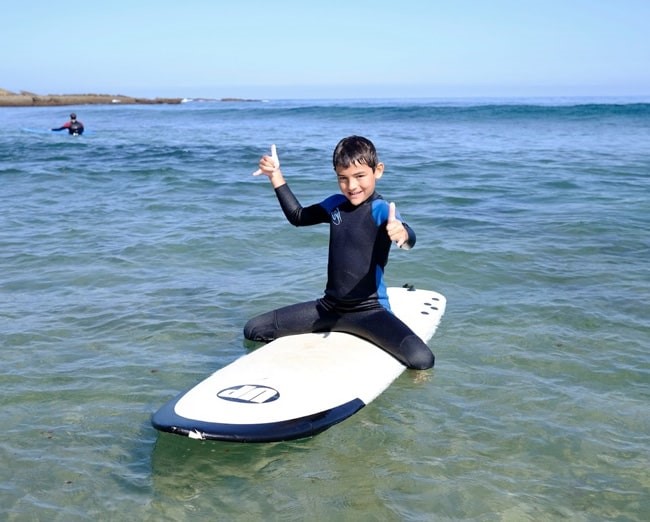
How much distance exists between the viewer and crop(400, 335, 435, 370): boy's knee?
517cm

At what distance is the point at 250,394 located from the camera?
425 centimetres

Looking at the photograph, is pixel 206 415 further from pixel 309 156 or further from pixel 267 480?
pixel 309 156

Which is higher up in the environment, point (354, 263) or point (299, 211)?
point (299, 211)

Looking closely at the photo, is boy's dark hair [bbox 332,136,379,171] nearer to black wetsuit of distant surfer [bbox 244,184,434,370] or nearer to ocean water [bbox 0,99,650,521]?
black wetsuit of distant surfer [bbox 244,184,434,370]

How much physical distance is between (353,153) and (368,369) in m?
1.48

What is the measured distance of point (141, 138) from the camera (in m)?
27.1

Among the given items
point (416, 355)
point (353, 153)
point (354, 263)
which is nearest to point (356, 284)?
point (354, 263)

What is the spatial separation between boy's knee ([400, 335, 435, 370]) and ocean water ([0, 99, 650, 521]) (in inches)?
5.5

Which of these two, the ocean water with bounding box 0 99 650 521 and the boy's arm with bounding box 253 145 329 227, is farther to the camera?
the boy's arm with bounding box 253 145 329 227

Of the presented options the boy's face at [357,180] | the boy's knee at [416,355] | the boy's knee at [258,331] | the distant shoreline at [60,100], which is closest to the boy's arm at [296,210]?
the boy's face at [357,180]

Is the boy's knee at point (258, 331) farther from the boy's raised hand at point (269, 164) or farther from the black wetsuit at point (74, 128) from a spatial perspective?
the black wetsuit at point (74, 128)

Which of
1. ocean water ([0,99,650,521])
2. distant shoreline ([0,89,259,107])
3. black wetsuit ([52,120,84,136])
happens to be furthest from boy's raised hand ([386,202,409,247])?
distant shoreline ([0,89,259,107])

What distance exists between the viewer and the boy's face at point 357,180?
514cm

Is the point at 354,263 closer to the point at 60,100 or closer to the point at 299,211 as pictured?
the point at 299,211
